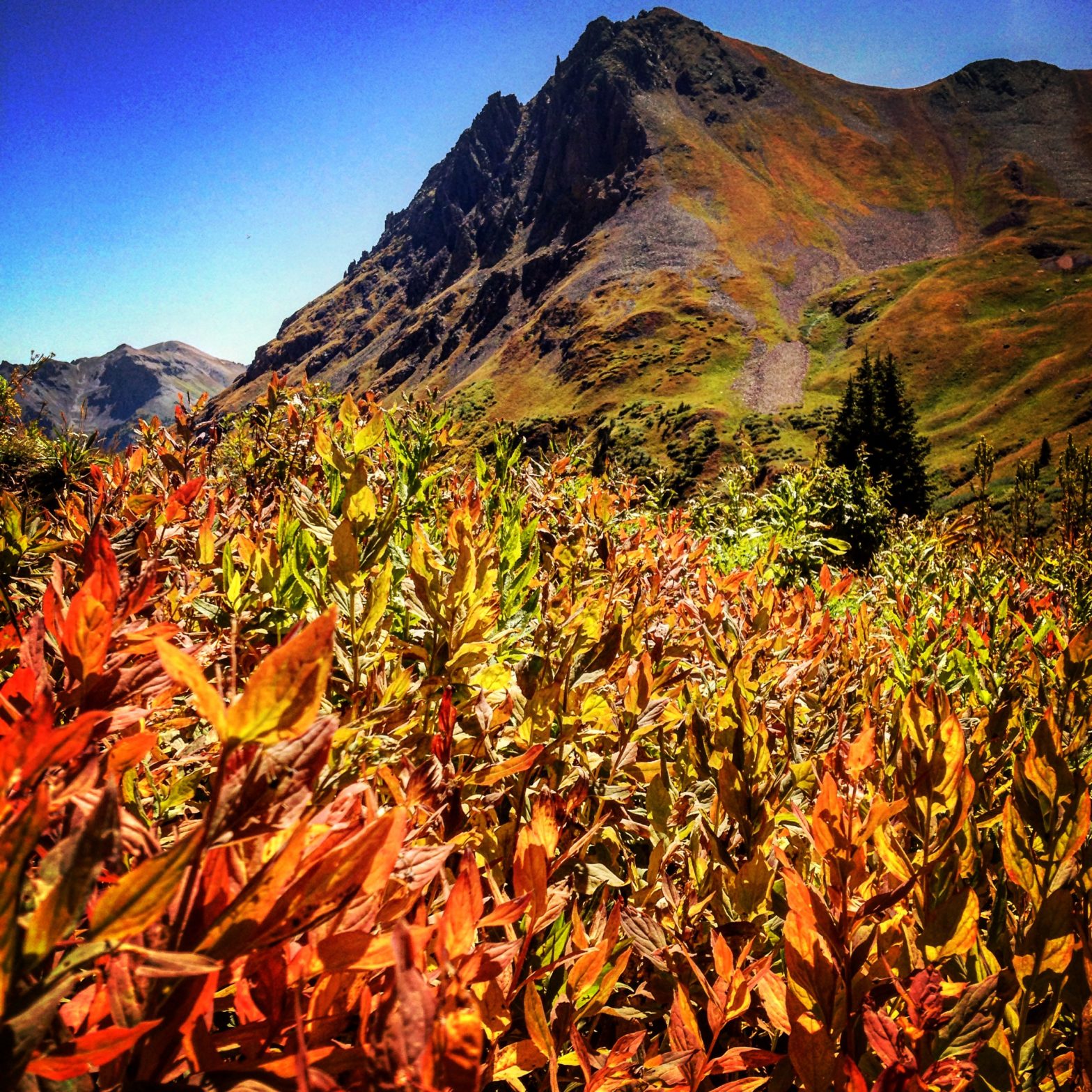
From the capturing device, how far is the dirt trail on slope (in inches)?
1907

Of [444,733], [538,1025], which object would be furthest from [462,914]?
[444,733]

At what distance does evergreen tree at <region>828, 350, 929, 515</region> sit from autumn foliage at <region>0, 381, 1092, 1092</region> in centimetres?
3440

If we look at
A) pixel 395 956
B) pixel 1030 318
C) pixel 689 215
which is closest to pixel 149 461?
pixel 395 956

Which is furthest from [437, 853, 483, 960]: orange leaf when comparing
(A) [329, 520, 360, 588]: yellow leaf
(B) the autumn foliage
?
(A) [329, 520, 360, 588]: yellow leaf

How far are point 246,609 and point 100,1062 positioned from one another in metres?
0.86

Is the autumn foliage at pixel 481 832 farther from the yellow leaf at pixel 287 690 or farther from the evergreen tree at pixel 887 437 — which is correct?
the evergreen tree at pixel 887 437

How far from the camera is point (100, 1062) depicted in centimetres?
30

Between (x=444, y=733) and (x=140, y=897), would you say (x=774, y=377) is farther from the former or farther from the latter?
(x=140, y=897)

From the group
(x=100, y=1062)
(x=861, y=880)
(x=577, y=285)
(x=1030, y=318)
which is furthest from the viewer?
(x=577, y=285)

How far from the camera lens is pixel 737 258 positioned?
224ft

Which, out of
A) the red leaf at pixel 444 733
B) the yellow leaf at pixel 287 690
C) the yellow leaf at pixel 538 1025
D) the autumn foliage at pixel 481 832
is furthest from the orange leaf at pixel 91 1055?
the red leaf at pixel 444 733

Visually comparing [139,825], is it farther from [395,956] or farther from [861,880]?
[861,880]

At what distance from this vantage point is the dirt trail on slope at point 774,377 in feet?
159

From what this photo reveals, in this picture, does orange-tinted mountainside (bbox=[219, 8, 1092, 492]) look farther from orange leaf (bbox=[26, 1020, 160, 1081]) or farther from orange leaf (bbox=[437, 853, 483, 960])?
orange leaf (bbox=[26, 1020, 160, 1081])
